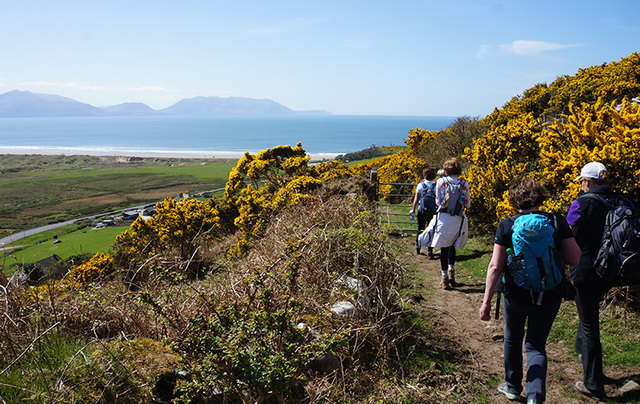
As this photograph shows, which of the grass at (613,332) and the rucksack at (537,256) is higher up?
the rucksack at (537,256)

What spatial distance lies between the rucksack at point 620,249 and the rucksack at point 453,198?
254 centimetres

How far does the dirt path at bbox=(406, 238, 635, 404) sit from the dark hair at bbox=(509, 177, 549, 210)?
1.73 metres

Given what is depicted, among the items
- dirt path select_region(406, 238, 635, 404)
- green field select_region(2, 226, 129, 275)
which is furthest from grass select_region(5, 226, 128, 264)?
dirt path select_region(406, 238, 635, 404)

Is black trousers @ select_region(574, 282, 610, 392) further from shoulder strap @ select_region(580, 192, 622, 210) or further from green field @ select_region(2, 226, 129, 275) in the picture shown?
green field @ select_region(2, 226, 129, 275)

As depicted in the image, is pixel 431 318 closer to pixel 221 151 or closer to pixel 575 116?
pixel 575 116

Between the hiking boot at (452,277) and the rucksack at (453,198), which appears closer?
the rucksack at (453,198)

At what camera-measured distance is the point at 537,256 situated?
3.08 m

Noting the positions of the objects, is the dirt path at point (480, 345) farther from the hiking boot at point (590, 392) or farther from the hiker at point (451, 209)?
the hiker at point (451, 209)

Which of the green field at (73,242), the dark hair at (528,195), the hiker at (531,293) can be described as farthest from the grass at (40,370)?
the green field at (73,242)

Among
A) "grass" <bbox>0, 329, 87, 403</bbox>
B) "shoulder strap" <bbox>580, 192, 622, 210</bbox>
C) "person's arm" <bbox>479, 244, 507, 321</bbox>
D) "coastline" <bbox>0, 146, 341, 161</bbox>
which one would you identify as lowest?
"grass" <bbox>0, 329, 87, 403</bbox>

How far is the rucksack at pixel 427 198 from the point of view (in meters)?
7.34

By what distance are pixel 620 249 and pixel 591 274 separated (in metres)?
0.32

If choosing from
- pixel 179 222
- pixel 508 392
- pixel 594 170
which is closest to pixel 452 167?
pixel 594 170

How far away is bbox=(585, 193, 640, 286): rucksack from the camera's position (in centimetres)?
325
